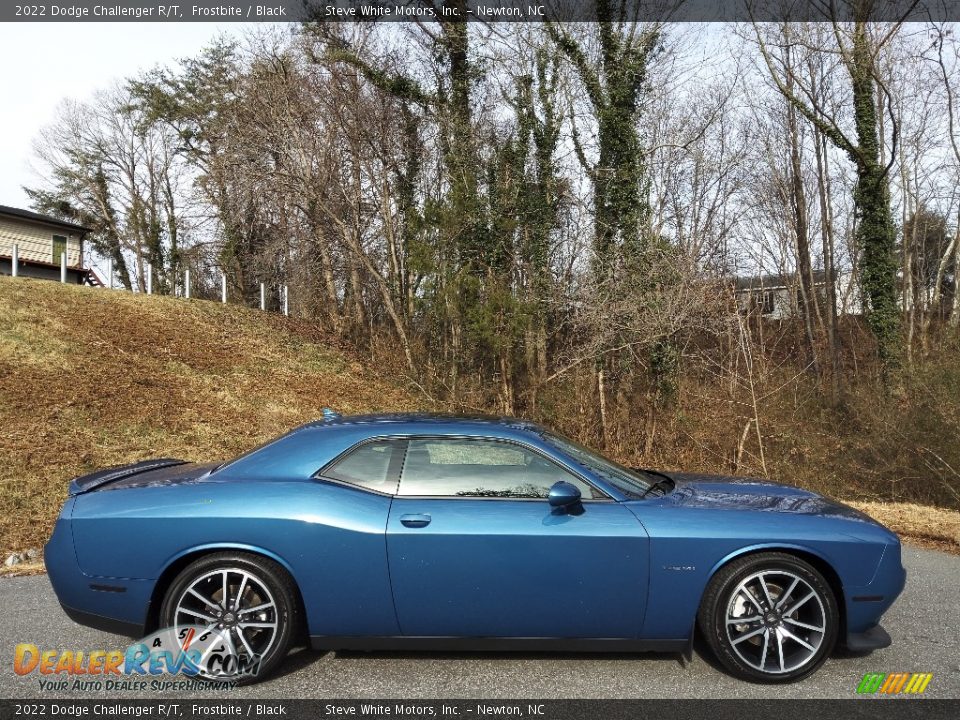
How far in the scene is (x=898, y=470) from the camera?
11.1m

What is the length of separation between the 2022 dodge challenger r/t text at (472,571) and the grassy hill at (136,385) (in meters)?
4.35

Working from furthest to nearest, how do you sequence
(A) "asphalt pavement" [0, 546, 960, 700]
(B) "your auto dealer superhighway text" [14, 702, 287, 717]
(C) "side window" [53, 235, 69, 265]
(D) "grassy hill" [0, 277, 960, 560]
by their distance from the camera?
1. (C) "side window" [53, 235, 69, 265]
2. (D) "grassy hill" [0, 277, 960, 560]
3. (A) "asphalt pavement" [0, 546, 960, 700]
4. (B) "your auto dealer superhighway text" [14, 702, 287, 717]

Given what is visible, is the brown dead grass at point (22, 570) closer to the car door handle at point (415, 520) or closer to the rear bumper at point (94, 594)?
the rear bumper at point (94, 594)

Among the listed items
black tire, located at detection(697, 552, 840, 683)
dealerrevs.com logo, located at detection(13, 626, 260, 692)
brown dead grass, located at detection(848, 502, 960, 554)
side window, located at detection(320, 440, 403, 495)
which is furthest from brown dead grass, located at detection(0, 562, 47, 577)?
brown dead grass, located at detection(848, 502, 960, 554)

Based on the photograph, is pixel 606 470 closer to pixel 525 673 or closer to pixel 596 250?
pixel 525 673

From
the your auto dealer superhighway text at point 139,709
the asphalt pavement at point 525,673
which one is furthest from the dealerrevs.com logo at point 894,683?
the your auto dealer superhighway text at point 139,709

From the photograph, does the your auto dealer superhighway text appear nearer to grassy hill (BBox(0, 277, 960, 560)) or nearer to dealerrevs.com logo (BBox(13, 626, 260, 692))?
dealerrevs.com logo (BBox(13, 626, 260, 692))

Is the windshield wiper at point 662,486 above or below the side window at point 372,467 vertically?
below

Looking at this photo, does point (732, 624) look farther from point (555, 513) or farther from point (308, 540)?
point (308, 540)

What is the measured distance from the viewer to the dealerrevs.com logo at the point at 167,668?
11.2 ft

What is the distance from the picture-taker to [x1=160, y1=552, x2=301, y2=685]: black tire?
3.47 meters

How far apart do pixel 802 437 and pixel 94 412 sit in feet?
44.1

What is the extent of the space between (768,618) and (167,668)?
122 inches

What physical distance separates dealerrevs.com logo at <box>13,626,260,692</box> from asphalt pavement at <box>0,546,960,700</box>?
8 centimetres
